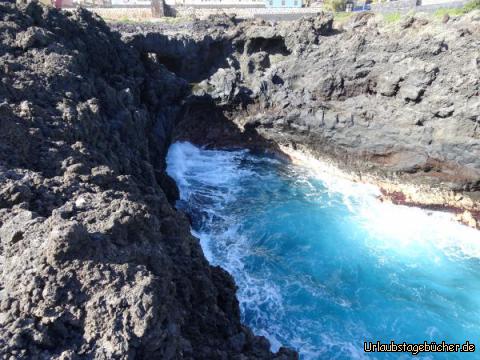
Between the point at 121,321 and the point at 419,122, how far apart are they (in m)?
20.9

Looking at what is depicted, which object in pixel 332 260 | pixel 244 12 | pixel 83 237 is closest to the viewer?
pixel 83 237

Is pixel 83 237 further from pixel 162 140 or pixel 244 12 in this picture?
pixel 244 12

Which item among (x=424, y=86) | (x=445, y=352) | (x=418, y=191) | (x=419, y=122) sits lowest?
(x=445, y=352)

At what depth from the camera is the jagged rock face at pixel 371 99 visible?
2150cm

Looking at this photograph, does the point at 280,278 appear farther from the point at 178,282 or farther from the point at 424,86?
the point at 424,86

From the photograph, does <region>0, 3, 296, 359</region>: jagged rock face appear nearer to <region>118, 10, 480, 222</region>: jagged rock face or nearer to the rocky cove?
the rocky cove

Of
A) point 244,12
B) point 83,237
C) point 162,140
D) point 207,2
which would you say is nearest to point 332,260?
point 162,140

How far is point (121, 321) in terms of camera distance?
6023 millimetres

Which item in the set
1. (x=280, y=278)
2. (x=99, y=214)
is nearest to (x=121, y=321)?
(x=99, y=214)

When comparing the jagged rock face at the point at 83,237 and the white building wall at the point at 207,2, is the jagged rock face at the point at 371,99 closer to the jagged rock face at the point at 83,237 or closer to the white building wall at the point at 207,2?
the jagged rock face at the point at 83,237

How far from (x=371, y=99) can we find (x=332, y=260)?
36.7 ft

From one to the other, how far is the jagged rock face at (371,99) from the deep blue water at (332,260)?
234cm

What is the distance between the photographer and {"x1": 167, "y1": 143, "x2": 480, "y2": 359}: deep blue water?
15.1 meters

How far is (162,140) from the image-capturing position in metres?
22.4
